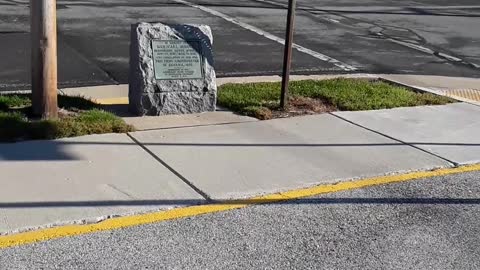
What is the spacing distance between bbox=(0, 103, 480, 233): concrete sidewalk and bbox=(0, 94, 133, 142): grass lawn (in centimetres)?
15

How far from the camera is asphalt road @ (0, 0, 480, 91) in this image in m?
10.9

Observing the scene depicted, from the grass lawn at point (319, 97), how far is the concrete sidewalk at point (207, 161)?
0.28 metres

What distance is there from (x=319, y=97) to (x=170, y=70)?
6.22ft

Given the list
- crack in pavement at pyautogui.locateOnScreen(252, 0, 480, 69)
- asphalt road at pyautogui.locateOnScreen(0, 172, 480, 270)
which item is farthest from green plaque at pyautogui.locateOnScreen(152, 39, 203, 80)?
crack in pavement at pyautogui.locateOnScreen(252, 0, 480, 69)

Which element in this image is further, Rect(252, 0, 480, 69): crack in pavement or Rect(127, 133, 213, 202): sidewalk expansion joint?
Rect(252, 0, 480, 69): crack in pavement

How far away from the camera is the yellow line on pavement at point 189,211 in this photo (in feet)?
16.2

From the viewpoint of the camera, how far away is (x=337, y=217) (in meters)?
5.58

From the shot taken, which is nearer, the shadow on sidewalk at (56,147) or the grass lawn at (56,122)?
the shadow on sidewalk at (56,147)

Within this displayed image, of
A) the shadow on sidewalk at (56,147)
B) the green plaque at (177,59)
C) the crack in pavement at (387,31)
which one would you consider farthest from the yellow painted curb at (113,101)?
the crack in pavement at (387,31)

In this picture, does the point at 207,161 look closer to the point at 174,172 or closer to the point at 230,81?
the point at 174,172

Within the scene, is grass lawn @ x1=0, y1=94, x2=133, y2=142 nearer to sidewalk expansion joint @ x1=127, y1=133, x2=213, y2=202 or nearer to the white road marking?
sidewalk expansion joint @ x1=127, y1=133, x2=213, y2=202

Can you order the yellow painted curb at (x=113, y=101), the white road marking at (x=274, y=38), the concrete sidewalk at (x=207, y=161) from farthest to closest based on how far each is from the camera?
the white road marking at (x=274, y=38) < the yellow painted curb at (x=113, y=101) < the concrete sidewalk at (x=207, y=161)

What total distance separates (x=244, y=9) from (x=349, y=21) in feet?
7.81

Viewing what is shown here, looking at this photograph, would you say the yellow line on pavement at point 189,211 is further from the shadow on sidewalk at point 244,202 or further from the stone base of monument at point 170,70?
the stone base of monument at point 170,70
